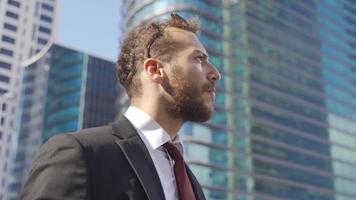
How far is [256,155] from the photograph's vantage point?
66.6 meters

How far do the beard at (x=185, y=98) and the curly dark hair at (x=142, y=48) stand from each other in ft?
→ 0.61

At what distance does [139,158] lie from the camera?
2404 millimetres

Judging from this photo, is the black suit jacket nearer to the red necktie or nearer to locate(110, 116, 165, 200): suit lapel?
locate(110, 116, 165, 200): suit lapel

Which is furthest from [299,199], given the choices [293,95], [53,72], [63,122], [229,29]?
[53,72]

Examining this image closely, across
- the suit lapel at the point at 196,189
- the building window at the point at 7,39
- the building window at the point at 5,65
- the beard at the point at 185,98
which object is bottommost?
the suit lapel at the point at 196,189

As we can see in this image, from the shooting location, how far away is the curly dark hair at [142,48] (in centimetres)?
287

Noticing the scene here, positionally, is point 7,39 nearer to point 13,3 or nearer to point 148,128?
point 13,3


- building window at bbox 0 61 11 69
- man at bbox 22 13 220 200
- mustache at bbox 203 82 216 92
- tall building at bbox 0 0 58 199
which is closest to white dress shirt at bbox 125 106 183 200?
man at bbox 22 13 220 200

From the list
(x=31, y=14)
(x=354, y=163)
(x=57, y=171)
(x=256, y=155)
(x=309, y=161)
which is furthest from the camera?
(x=354, y=163)

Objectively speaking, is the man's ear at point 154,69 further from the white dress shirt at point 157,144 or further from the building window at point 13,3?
the building window at point 13,3

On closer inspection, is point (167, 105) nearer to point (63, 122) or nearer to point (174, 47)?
point (174, 47)

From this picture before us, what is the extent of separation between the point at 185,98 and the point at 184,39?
401 mm

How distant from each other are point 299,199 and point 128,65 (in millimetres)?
71031

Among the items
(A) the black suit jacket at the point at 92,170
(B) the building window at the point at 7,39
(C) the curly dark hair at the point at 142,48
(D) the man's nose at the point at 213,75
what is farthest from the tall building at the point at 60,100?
(A) the black suit jacket at the point at 92,170
